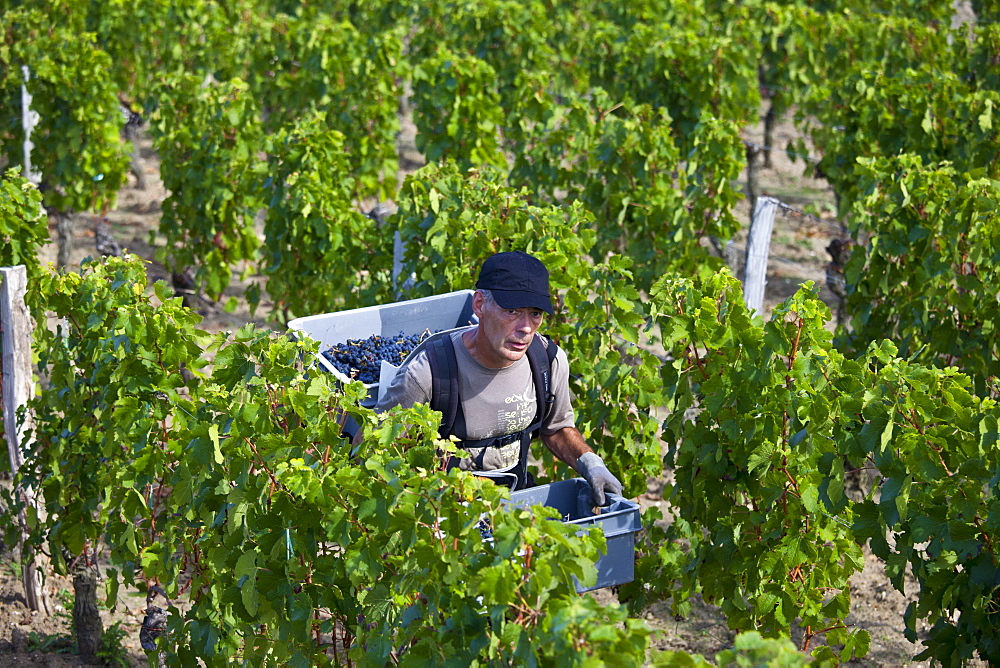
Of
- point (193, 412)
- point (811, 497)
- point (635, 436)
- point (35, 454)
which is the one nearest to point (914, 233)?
point (635, 436)

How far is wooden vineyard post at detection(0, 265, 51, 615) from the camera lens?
4.94 metres

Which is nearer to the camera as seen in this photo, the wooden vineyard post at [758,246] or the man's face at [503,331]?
the man's face at [503,331]

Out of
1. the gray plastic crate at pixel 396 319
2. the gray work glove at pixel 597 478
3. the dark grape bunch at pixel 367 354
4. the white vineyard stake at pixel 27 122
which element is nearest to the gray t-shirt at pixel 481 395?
the gray work glove at pixel 597 478

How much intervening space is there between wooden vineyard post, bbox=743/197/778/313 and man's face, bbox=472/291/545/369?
3.55m

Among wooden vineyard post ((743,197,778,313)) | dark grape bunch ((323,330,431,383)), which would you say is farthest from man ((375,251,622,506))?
wooden vineyard post ((743,197,778,313))

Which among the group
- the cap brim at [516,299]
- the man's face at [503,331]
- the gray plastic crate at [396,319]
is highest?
the cap brim at [516,299]

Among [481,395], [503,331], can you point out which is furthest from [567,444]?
[503,331]

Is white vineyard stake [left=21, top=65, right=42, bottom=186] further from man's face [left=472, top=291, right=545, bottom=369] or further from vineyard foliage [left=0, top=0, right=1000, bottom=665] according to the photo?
man's face [left=472, top=291, right=545, bottom=369]

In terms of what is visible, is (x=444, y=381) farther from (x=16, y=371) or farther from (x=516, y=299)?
(x=16, y=371)

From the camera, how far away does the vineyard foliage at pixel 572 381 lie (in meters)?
2.98

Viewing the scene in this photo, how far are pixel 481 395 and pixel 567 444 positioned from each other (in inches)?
14.3

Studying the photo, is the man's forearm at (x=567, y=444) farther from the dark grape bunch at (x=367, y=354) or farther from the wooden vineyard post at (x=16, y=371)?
the wooden vineyard post at (x=16, y=371)

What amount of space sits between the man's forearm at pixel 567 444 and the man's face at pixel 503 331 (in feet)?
1.18

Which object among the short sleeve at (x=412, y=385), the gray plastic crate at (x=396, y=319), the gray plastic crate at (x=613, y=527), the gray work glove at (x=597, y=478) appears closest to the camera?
the gray plastic crate at (x=613, y=527)
